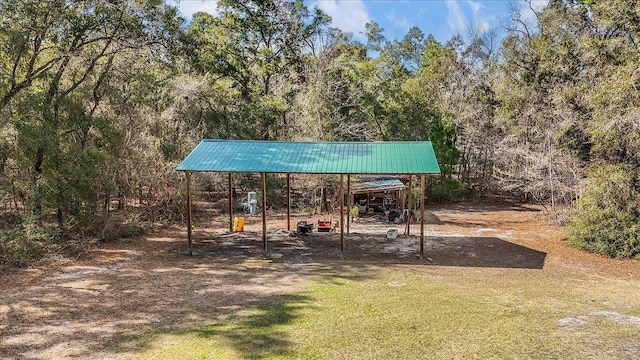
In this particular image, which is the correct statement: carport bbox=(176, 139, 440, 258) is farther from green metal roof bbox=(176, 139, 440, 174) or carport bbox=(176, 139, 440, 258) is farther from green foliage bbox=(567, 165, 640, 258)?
green foliage bbox=(567, 165, 640, 258)

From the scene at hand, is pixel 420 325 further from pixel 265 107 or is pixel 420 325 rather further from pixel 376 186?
pixel 265 107

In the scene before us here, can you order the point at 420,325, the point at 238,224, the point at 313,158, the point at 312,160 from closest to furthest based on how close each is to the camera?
the point at 420,325, the point at 312,160, the point at 313,158, the point at 238,224

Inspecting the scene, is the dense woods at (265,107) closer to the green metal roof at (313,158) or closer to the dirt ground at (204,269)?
the dirt ground at (204,269)

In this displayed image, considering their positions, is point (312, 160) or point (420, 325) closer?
point (420, 325)

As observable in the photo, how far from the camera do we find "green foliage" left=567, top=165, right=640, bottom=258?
39.6ft

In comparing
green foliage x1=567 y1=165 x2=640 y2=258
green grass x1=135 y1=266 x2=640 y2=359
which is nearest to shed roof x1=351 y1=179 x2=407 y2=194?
green foliage x1=567 y1=165 x2=640 y2=258

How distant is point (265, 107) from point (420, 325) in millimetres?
16680

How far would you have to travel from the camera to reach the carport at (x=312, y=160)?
38.3 feet

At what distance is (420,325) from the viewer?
723 centimetres

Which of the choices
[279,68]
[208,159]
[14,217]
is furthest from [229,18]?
[14,217]

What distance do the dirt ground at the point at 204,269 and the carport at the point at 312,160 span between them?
1.02m

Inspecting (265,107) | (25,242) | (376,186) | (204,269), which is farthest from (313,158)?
(265,107)

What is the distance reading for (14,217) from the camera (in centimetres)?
1152

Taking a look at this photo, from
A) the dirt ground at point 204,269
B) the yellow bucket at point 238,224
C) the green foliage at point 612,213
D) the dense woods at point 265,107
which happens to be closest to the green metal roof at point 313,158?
the dirt ground at point 204,269
